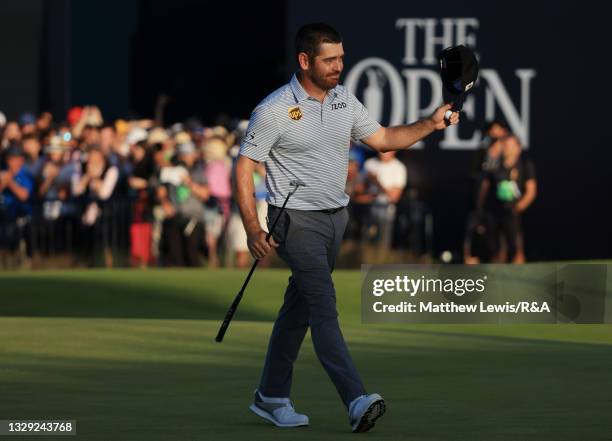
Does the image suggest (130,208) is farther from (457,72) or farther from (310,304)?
(310,304)

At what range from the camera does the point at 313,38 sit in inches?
358

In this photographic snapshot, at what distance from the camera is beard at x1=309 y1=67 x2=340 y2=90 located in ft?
29.9

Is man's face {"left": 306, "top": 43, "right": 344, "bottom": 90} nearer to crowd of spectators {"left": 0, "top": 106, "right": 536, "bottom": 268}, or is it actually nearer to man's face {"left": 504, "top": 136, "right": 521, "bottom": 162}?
crowd of spectators {"left": 0, "top": 106, "right": 536, "bottom": 268}

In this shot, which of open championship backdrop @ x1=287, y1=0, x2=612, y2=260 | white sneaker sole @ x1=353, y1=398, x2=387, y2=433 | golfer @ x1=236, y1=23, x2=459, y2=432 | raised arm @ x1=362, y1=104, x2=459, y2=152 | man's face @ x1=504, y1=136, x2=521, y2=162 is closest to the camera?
white sneaker sole @ x1=353, y1=398, x2=387, y2=433

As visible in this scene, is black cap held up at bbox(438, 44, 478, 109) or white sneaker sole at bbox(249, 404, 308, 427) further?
black cap held up at bbox(438, 44, 478, 109)

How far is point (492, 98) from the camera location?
24.5 m

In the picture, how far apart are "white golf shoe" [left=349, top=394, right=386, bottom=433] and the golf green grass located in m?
Answer: 0.07

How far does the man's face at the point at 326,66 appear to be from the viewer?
9102mm

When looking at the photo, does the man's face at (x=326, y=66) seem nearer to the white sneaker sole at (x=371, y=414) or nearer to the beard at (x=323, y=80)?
the beard at (x=323, y=80)

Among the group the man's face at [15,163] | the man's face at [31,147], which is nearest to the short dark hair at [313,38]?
the man's face at [15,163]

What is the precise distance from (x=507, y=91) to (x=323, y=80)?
1572 cm

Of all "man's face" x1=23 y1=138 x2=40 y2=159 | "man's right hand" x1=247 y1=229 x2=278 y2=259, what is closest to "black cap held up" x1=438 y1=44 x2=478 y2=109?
"man's right hand" x1=247 y1=229 x2=278 y2=259

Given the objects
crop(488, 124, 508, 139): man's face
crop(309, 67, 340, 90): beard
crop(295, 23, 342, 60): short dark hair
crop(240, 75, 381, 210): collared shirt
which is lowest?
crop(488, 124, 508, 139): man's face

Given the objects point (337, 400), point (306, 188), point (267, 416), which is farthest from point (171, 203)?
point (306, 188)
